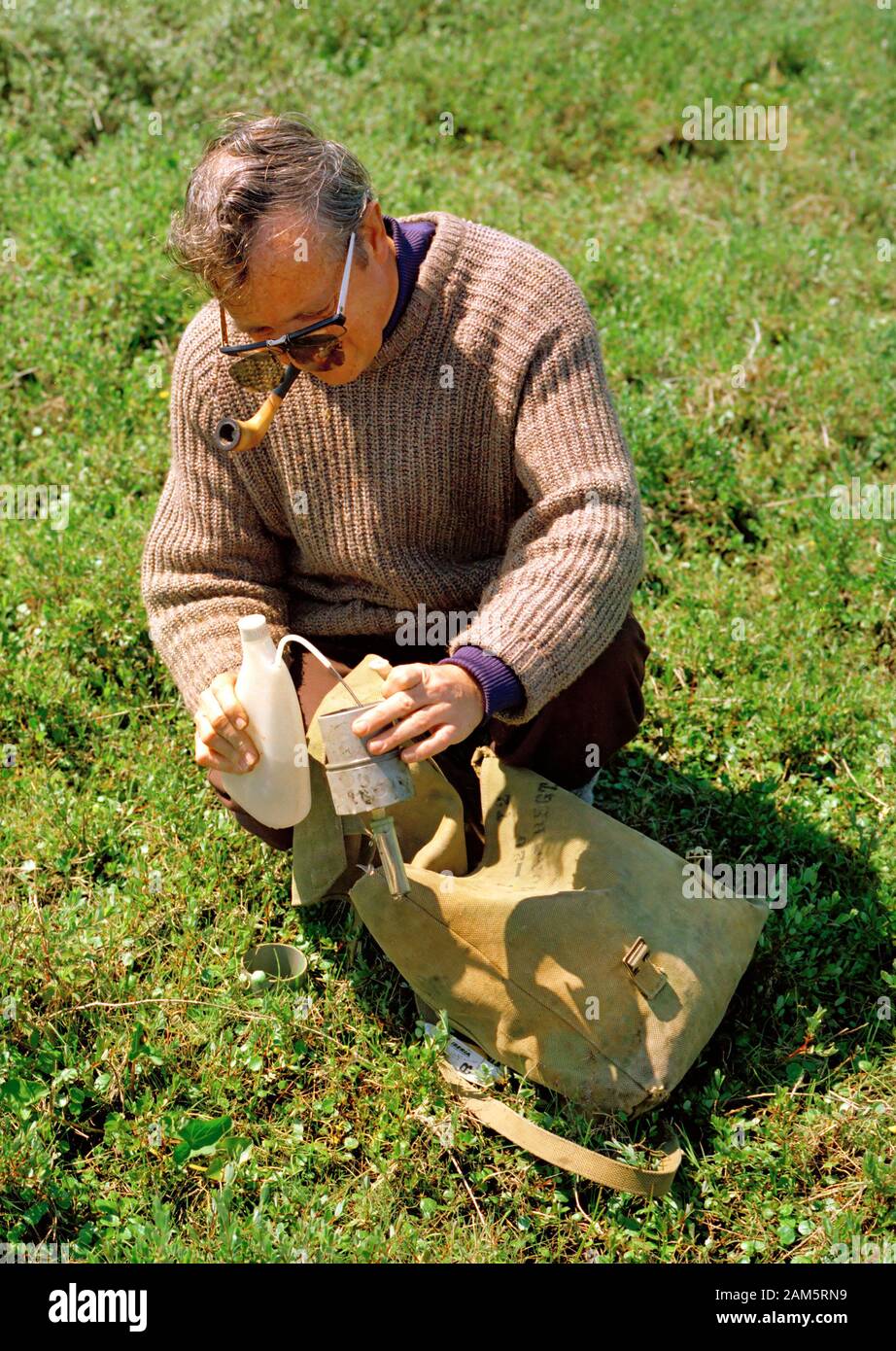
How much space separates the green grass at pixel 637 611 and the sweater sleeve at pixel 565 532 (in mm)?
822

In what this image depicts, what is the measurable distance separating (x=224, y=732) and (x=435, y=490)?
71 centimetres

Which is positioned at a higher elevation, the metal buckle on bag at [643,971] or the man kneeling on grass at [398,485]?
the man kneeling on grass at [398,485]

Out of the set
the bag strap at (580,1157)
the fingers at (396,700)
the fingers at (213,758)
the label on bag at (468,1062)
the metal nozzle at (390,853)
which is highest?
the fingers at (396,700)

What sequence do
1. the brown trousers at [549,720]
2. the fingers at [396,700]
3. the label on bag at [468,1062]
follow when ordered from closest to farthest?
1. the fingers at [396,700]
2. the label on bag at [468,1062]
3. the brown trousers at [549,720]

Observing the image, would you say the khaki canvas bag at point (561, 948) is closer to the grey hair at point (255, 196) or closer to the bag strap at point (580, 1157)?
the bag strap at point (580, 1157)

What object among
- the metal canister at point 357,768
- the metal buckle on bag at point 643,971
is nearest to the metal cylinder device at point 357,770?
the metal canister at point 357,768

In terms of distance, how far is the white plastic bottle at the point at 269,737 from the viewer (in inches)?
94.6

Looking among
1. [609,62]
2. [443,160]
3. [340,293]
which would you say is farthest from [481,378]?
[609,62]

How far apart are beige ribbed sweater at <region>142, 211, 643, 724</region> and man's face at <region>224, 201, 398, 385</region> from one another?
11 centimetres

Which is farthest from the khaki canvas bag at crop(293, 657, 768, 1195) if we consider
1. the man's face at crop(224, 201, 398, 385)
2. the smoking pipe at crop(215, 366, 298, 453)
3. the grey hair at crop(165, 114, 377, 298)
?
the grey hair at crop(165, 114, 377, 298)

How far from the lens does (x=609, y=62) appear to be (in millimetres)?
5992

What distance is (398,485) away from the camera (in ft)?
9.07

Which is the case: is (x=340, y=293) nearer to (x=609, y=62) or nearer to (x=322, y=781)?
(x=322, y=781)

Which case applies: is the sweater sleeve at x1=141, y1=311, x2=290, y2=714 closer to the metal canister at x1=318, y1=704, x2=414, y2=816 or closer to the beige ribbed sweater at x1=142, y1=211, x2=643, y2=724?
the beige ribbed sweater at x1=142, y1=211, x2=643, y2=724
